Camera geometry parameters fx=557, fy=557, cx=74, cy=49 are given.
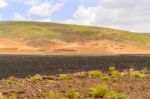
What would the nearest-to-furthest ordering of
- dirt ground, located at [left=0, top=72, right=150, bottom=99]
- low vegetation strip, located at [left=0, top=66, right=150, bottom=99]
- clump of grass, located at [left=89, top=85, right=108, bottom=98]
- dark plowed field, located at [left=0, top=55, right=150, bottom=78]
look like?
low vegetation strip, located at [left=0, top=66, right=150, bottom=99]
clump of grass, located at [left=89, top=85, right=108, bottom=98]
dirt ground, located at [left=0, top=72, right=150, bottom=99]
dark plowed field, located at [left=0, top=55, right=150, bottom=78]

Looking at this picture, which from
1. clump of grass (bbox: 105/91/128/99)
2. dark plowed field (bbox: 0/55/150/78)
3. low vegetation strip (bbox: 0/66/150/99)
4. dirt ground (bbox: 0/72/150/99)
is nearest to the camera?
clump of grass (bbox: 105/91/128/99)

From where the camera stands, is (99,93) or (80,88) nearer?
(99,93)

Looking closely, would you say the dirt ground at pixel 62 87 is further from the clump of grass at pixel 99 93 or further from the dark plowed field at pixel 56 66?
the dark plowed field at pixel 56 66

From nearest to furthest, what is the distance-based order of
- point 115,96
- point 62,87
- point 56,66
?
point 115,96 → point 62,87 → point 56,66

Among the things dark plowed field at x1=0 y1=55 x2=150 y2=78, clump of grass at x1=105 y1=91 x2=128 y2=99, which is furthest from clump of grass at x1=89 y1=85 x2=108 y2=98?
dark plowed field at x1=0 y1=55 x2=150 y2=78

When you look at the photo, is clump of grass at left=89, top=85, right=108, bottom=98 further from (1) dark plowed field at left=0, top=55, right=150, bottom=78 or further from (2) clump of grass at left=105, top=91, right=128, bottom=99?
(1) dark plowed field at left=0, top=55, right=150, bottom=78

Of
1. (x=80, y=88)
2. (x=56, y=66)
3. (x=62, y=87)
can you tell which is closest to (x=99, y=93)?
(x=80, y=88)

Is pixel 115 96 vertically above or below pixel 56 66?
below

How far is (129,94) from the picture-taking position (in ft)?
93.8

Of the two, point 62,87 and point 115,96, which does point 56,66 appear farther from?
point 115,96

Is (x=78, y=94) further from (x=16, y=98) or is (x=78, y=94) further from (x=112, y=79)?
(x=112, y=79)

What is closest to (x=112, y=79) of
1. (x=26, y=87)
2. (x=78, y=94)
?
(x=26, y=87)

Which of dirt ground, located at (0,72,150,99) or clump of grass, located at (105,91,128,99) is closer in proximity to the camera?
clump of grass, located at (105,91,128,99)

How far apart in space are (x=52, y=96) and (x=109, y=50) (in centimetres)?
16305
